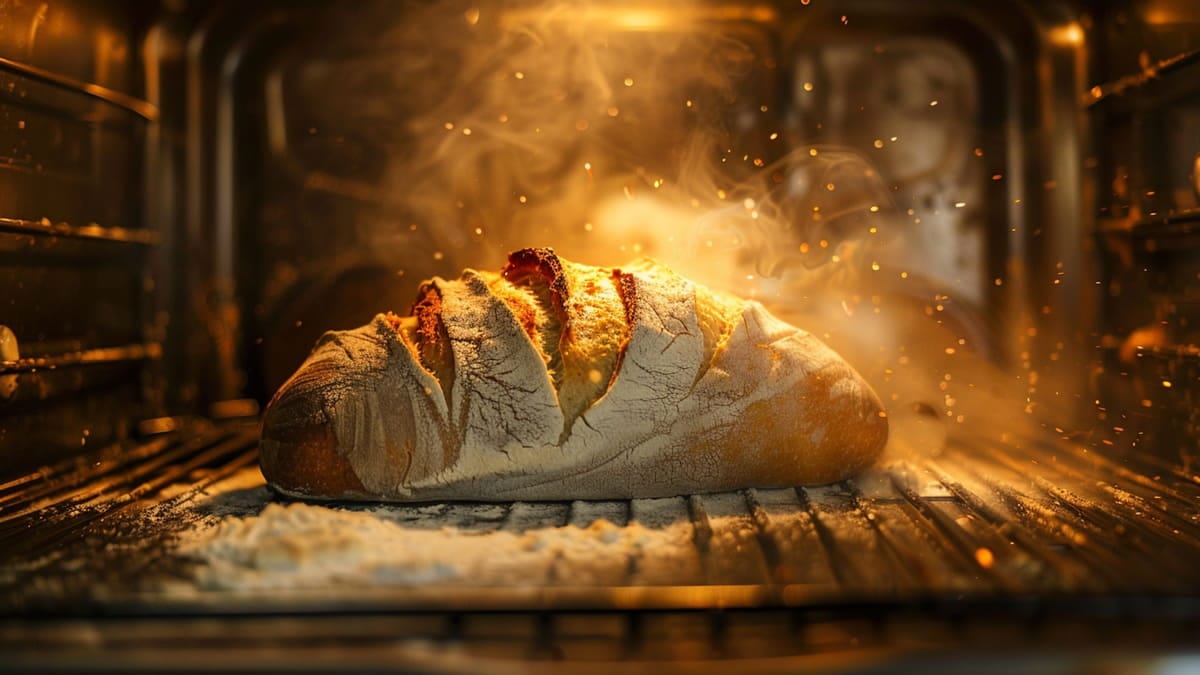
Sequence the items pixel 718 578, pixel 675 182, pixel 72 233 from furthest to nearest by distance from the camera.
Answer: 1. pixel 675 182
2. pixel 72 233
3. pixel 718 578

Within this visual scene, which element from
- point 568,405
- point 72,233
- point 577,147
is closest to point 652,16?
point 577,147

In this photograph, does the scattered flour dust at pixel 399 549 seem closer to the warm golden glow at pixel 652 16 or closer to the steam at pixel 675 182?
Answer: the steam at pixel 675 182

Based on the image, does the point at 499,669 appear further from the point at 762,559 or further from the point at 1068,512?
the point at 1068,512

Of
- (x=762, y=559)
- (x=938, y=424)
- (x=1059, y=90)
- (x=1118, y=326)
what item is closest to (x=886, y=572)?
(x=762, y=559)

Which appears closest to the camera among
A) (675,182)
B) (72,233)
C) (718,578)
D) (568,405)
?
(718,578)

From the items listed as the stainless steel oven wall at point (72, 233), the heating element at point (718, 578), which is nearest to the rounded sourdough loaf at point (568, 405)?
the heating element at point (718, 578)

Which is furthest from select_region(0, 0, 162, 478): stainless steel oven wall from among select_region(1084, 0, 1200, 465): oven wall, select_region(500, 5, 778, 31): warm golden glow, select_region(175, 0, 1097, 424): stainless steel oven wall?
select_region(1084, 0, 1200, 465): oven wall

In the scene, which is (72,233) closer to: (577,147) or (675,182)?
(577,147)
